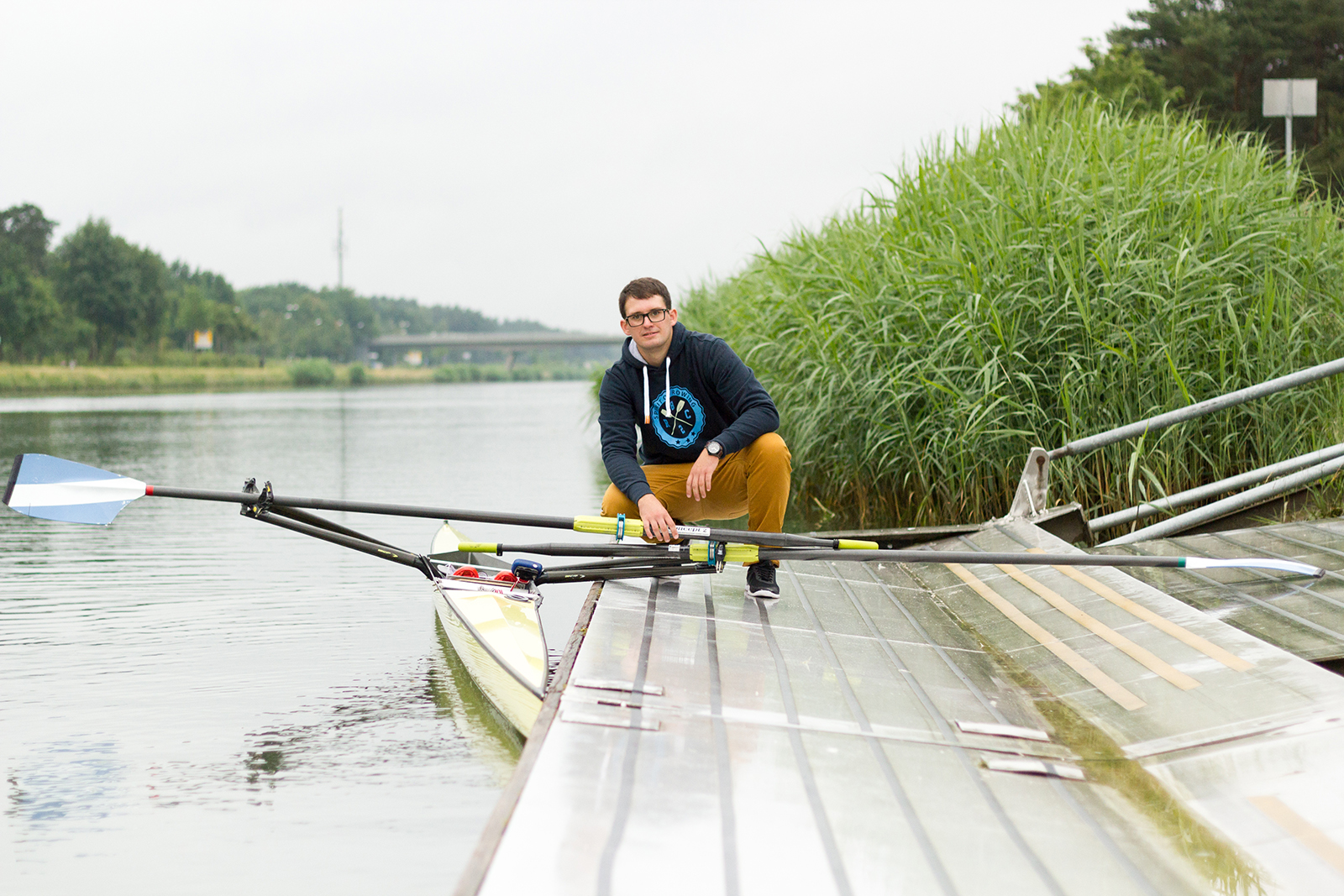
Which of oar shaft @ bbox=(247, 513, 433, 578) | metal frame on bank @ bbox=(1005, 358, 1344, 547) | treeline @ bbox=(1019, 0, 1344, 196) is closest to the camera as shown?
oar shaft @ bbox=(247, 513, 433, 578)

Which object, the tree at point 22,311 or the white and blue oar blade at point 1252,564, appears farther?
the tree at point 22,311

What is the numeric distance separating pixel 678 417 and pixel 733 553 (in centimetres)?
79

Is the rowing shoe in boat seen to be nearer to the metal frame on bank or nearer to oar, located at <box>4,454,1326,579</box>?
oar, located at <box>4,454,1326,579</box>

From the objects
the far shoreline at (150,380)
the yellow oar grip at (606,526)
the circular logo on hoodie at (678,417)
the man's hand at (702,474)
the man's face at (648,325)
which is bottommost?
the yellow oar grip at (606,526)

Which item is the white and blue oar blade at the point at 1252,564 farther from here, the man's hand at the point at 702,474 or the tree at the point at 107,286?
the tree at the point at 107,286

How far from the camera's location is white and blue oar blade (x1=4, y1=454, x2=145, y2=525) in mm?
4035

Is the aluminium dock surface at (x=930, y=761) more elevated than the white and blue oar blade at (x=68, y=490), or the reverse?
the white and blue oar blade at (x=68, y=490)

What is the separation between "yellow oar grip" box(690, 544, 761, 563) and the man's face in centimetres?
87

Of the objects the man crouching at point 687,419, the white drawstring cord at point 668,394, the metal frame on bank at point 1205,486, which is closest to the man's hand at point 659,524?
the man crouching at point 687,419


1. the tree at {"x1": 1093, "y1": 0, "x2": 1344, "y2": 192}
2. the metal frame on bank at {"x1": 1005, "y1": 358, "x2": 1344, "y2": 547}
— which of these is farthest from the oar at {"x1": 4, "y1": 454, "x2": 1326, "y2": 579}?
the tree at {"x1": 1093, "y1": 0, "x2": 1344, "y2": 192}

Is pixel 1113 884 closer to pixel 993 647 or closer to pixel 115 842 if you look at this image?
pixel 993 647

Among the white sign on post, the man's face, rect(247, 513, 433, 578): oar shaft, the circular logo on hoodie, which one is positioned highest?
the white sign on post

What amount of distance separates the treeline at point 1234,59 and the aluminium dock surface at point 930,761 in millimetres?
23654

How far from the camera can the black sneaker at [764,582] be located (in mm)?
4133
